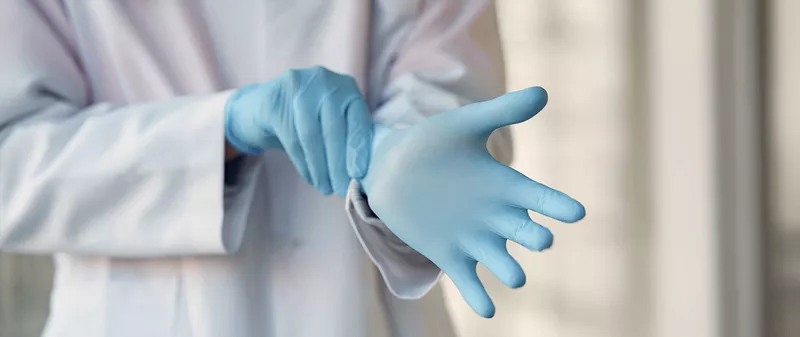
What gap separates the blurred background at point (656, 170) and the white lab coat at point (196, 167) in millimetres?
362

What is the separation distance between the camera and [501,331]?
1.27 metres

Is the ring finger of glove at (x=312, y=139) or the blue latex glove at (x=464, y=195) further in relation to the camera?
the ring finger of glove at (x=312, y=139)

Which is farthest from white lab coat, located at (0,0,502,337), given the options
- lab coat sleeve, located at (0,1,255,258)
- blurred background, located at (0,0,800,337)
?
blurred background, located at (0,0,800,337)

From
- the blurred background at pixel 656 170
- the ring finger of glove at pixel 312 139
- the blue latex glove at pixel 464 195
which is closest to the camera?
the blue latex glove at pixel 464 195

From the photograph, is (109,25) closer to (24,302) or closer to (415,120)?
(415,120)

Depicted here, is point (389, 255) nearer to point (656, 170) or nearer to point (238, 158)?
point (238, 158)

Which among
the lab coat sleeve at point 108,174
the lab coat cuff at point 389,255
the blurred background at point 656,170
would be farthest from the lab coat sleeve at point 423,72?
the blurred background at point 656,170

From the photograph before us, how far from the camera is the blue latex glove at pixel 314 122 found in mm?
494

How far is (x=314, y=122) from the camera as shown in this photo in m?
0.50

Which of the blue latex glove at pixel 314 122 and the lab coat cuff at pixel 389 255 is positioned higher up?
the blue latex glove at pixel 314 122

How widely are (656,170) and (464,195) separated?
0.76 m

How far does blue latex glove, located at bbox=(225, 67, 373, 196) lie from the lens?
0.49 meters

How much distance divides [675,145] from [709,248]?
0.50 ft

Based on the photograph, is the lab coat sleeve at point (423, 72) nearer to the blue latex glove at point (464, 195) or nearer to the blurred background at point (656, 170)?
the blue latex glove at point (464, 195)
